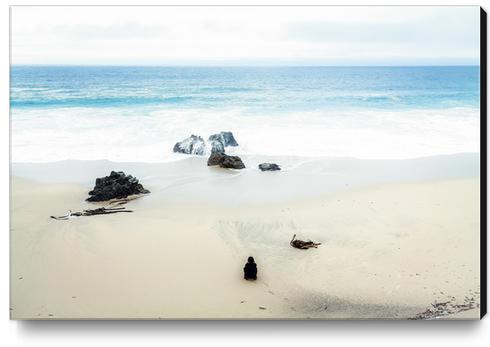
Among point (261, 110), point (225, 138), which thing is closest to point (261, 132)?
point (261, 110)

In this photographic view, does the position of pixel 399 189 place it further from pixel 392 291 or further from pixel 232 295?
pixel 232 295

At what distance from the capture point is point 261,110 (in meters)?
3.52

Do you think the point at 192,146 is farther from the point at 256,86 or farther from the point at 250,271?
the point at 250,271

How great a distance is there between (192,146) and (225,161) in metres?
0.26

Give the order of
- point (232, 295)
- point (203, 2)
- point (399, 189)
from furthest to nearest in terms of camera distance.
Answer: point (399, 189)
point (203, 2)
point (232, 295)

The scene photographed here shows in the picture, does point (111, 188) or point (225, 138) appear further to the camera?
point (225, 138)

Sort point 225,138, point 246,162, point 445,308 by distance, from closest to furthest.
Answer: point 445,308 < point 225,138 < point 246,162

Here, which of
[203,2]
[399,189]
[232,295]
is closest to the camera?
[232,295]

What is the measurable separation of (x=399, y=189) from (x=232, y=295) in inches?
53.2

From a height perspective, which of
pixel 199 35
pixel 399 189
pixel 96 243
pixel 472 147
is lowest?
pixel 96 243

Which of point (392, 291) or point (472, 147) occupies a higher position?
point (472, 147)

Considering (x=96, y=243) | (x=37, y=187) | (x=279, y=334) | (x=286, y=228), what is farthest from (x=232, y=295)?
(x=37, y=187)

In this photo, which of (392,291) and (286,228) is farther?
(286,228)
